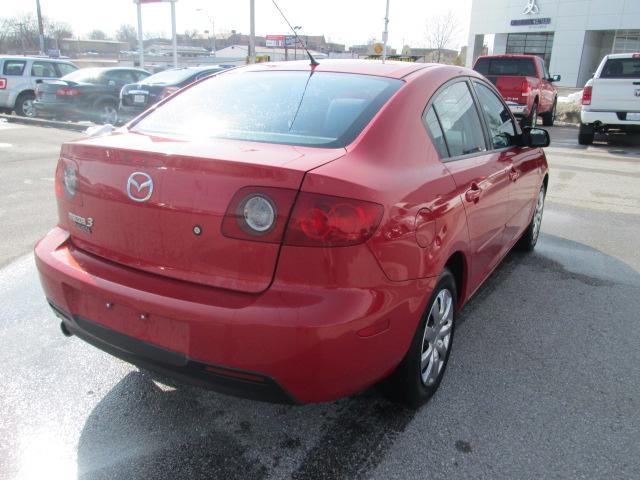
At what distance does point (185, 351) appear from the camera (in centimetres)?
204

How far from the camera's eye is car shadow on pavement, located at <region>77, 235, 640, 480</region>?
2262mm

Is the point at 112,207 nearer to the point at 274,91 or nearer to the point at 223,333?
the point at 223,333

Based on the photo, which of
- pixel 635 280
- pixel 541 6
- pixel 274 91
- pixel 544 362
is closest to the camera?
pixel 274 91

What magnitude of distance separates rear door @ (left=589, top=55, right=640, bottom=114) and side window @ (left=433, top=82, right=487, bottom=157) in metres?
10.0

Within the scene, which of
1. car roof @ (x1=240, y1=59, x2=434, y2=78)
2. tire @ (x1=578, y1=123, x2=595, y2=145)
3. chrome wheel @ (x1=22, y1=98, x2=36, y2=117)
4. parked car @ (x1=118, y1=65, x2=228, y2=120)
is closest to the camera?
car roof @ (x1=240, y1=59, x2=434, y2=78)

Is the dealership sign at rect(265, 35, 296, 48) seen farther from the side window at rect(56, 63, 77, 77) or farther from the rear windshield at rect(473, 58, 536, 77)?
the rear windshield at rect(473, 58, 536, 77)

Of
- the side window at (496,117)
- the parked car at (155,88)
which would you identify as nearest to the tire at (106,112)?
the parked car at (155,88)

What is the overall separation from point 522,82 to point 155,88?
862cm

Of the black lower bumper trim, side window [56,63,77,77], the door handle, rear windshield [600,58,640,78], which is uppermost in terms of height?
rear windshield [600,58,640,78]

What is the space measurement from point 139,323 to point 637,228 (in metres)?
5.82

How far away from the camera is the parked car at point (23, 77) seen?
1595cm

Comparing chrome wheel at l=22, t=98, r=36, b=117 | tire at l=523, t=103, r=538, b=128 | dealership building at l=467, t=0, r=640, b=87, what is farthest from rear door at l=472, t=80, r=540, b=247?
dealership building at l=467, t=0, r=640, b=87

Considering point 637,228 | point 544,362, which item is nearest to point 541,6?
point 637,228

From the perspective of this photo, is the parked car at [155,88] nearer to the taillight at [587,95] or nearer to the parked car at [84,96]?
the parked car at [84,96]
